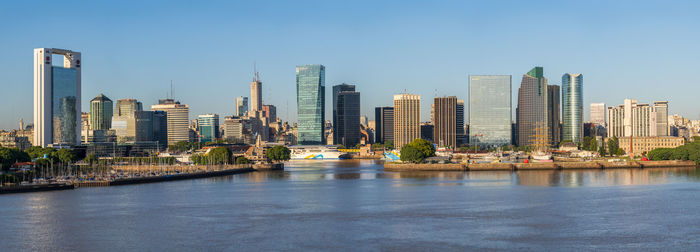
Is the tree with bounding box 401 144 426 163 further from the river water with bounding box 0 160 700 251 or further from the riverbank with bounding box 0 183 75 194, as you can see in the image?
the riverbank with bounding box 0 183 75 194

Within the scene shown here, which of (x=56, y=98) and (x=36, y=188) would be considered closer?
(x=36, y=188)

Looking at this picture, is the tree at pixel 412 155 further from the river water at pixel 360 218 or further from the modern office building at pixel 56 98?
the modern office building at pixel 56 98

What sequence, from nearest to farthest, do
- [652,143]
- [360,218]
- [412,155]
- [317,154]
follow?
→ [360,218]
[412,155]
[652,143]
[317,154]

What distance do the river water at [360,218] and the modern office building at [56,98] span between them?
84894mm

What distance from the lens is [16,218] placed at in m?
44.2

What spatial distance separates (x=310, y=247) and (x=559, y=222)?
15.0 metres

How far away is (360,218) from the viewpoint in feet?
144

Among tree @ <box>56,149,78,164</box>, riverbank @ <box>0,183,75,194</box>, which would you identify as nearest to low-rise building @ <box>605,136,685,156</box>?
tree @ <box>56,149,78,164</box>

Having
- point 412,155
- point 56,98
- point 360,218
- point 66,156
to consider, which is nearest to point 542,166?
point 412,155

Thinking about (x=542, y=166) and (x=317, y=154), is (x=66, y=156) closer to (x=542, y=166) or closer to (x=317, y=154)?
(x=542, y=166)

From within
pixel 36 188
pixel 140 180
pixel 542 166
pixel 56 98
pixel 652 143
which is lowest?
pixel 140 180

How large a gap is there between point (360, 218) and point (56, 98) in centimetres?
11809

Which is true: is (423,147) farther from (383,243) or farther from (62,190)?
(383,243)

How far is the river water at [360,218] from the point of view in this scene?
1384 inches
